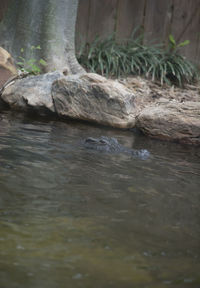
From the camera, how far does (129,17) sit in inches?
340

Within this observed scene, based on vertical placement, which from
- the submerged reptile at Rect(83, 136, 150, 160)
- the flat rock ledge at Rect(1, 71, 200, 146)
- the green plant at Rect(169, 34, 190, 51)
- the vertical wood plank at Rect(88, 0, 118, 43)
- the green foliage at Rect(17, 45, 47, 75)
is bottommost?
the submerged reptile at Rect(83, 136, 150, 160)

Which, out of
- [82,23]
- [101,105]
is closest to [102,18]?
[82,23]

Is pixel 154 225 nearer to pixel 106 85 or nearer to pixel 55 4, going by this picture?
pixel 106 85

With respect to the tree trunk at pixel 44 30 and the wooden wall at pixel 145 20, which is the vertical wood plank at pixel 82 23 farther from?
the tree trunk at pixel 44 30

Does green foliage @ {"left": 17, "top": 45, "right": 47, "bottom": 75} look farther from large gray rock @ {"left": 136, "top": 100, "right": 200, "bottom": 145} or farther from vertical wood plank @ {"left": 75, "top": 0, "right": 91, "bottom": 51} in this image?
large gray rock @ {"left": 136, "top": 100, "right": 200, "bottom": 145}

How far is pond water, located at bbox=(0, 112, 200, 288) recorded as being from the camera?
1.95 meters

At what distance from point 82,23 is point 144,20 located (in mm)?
1324

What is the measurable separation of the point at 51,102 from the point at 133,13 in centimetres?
350

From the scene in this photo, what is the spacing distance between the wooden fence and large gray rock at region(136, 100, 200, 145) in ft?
10.8

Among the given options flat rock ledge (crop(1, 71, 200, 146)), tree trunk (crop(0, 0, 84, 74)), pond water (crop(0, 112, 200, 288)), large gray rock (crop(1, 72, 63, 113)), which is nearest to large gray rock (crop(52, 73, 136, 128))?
flat rock ledge (crop(1, 71, 200, 146))

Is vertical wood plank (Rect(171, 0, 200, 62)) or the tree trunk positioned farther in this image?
vertical wood plank (Rect(171, 0, 200, 62))

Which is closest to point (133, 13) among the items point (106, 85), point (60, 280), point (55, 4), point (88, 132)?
point (55, 4)

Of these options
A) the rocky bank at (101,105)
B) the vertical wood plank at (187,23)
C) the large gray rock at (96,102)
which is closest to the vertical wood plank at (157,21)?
the vertical wood plank at (187,23)

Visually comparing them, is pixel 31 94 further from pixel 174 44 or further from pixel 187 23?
pixel 187 23
